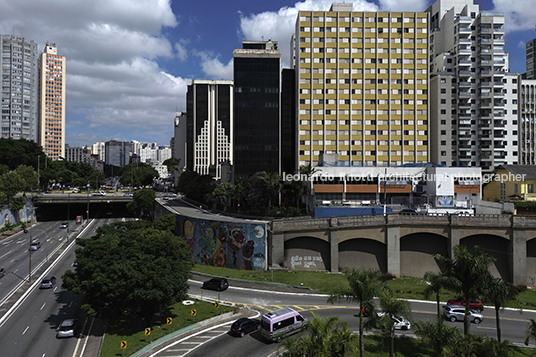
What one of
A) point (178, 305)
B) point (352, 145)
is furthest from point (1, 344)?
point (352, 145)

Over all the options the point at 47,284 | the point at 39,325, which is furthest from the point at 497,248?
the point at 47,284

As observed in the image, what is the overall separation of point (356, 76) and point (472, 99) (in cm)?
3722

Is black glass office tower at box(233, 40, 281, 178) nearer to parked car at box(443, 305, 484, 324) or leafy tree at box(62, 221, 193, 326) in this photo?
leafy tree at box(62, 221, 193, 326)

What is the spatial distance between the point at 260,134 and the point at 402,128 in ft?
137

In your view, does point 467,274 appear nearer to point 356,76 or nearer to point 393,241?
point 393,241

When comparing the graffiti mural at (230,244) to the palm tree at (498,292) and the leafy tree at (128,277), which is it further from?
the palm tree at (498,292)

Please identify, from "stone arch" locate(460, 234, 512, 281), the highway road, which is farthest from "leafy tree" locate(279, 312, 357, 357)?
"stone arch" locate(460, 234, 512, 281)

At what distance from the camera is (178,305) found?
4288 cm

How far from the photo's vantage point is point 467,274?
2925 centimetres

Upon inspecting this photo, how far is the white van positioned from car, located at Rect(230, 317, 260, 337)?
175 cm

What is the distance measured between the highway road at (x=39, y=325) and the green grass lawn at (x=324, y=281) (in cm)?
1987

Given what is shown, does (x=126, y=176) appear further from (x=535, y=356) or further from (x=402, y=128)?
(x=535, y=356)

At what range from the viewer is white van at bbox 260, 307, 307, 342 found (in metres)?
31.8

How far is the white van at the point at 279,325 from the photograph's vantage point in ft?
104
